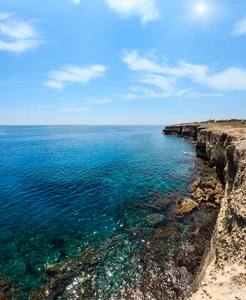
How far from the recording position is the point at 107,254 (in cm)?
Result: 1184

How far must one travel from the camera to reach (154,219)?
616 inches

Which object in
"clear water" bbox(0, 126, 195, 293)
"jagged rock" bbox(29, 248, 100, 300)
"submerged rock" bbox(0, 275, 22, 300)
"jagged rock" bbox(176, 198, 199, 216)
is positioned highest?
"jagged rock" bbox(176, 198, 199, 216)

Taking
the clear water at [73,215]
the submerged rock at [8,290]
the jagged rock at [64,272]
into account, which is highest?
the clear water at [73,215]

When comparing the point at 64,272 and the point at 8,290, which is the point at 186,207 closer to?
the point at 64,272

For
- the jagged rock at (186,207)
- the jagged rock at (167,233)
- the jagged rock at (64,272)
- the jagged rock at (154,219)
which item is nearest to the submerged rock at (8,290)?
the jagged rock at (64,272)

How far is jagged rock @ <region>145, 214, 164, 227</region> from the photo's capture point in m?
15.1

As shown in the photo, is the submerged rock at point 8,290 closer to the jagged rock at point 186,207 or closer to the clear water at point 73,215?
the clear water at point 73,215

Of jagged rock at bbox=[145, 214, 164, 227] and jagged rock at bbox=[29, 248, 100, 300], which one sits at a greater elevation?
jagged rock at bbox=[145, 214, 164, 227]

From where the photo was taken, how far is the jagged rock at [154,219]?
1505cm

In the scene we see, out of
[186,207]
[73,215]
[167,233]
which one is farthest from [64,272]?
[186,207]

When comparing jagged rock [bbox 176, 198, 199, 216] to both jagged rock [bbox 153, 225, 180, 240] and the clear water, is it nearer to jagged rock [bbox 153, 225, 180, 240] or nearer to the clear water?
jagged rock [bbox 153, 225, 180, 240]

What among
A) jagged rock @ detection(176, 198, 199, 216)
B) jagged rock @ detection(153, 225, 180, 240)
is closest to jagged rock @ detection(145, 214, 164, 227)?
jagged rock @ detection(153, 225, 180, 240)

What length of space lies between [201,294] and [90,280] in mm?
7973

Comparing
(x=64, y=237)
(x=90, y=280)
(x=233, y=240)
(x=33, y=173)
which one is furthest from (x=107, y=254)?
(x=33, y=173)
